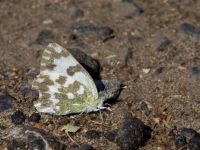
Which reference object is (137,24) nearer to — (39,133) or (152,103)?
(152,103)

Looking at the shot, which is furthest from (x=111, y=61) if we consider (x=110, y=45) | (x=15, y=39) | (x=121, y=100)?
(x=15, y=39)

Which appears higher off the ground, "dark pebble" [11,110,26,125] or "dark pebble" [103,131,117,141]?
"dark pebble" [11,110,26,125]

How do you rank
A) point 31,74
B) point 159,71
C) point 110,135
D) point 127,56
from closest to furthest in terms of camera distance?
point 110,135, point 31,74, point 159,71, point 127,56

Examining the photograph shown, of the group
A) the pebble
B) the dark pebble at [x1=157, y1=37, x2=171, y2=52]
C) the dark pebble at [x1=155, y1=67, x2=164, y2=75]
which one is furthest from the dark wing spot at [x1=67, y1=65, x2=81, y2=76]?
the dark pebble at [x1=157, y1=37, x2=171, y2=52]

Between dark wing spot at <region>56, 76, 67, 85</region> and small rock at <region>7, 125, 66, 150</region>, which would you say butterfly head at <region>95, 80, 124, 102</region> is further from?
small rock at <region>7, 125, 66, 150</region>

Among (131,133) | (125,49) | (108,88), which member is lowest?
(125,49)

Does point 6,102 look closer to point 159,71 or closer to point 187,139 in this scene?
point 159,71

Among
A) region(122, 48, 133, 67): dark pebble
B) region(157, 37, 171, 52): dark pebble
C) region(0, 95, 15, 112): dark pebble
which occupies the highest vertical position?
region(0, 95, 15, 112): dark pebble

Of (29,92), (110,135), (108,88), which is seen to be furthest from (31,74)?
(110,135)
